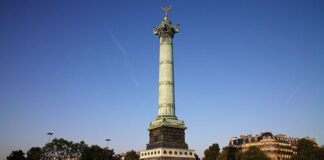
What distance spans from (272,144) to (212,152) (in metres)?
24.3

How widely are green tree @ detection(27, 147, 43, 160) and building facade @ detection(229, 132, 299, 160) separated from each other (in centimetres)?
6948

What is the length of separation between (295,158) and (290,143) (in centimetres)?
3826

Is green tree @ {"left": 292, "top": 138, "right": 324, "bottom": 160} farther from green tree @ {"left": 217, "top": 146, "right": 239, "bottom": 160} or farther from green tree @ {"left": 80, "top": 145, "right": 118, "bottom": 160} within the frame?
green tree @ {"left": 80, "top": 145, "right": 118, "bottom": 160}

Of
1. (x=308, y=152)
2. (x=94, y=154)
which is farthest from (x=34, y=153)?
(x=308, y=152)

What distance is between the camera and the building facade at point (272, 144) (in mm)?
107625

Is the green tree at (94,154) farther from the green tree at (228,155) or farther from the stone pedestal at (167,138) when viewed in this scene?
the stone pedestal at (167,138)

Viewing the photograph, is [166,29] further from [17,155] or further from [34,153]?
[17,155]

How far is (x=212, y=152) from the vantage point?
9831cm

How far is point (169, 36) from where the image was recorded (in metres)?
46.5

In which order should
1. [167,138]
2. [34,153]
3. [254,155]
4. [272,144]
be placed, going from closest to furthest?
[167,138] → [254,155] → [34,153] → [272,144]

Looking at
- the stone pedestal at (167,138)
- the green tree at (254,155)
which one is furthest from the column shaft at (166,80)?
the green tree at (254,155)

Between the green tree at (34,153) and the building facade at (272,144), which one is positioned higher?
the building facade at (272,144)

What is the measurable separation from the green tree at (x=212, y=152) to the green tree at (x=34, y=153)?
5030 centimetres

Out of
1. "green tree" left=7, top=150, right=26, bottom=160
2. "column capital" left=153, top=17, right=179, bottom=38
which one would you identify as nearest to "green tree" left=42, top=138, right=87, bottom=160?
"green tree" left=7, top=150, right=26, bottom=160
